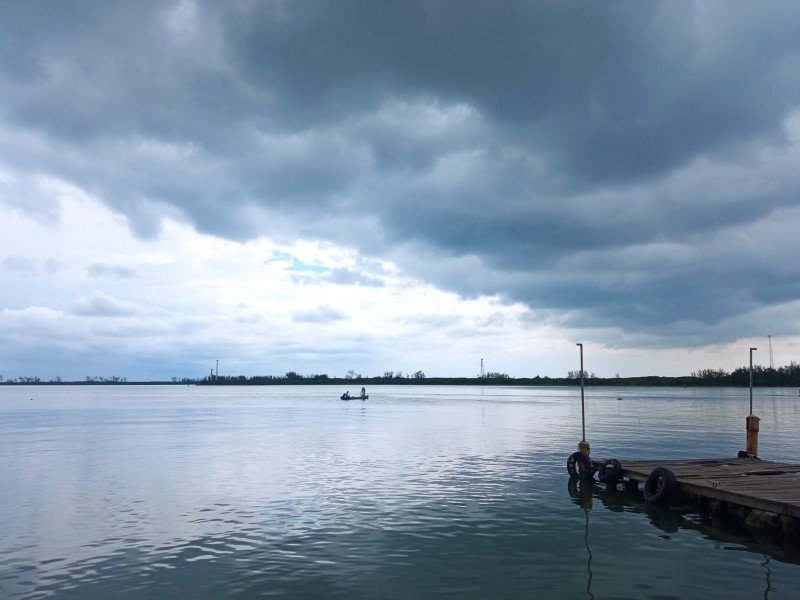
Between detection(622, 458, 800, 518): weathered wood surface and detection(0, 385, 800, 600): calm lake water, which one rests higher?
detection(622, 458, 800, 518): weathered wood surface

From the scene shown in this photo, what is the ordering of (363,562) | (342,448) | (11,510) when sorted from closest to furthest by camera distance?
(363,562)
(11,510)
(342,448)

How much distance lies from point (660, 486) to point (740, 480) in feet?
11.2

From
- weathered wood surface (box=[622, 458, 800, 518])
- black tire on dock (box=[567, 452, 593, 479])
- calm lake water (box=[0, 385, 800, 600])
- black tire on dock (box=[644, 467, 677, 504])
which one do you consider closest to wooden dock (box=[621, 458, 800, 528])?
weathered wood surface (box=[622, 458, 800, 518])

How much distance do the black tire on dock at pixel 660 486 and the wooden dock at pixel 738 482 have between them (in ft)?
1.86

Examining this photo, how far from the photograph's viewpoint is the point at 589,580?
16.5 meters

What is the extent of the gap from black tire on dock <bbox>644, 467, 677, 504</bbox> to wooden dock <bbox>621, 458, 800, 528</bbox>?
57 cm

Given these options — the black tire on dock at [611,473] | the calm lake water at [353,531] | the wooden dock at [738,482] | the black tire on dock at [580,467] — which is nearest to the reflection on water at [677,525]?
the calm lake water at [353,531]

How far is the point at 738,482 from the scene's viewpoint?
2569 cm

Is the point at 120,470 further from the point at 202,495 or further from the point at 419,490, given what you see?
the point at 419,490

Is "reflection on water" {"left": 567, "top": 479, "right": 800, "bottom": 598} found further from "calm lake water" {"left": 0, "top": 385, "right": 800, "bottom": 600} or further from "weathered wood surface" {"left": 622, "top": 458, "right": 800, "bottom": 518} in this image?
"weathered wood surface" {"left": 622, "top": 458, "right": 800, "bottom": 518}

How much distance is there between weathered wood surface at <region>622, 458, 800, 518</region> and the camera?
21.2m

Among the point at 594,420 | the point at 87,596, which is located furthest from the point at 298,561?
the point at 594,420

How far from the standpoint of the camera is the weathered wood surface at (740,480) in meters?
21.2

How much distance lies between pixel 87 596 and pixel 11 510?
43.7ft
